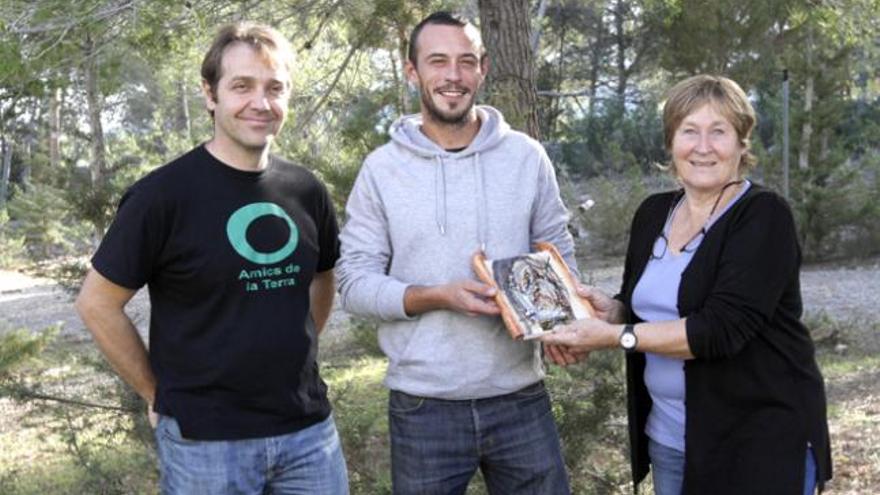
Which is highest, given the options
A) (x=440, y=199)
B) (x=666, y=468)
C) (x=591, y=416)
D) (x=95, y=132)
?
(x=95, y=132)

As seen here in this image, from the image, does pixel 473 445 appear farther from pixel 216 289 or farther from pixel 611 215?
pixel 611 215

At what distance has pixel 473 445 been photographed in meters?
2.94

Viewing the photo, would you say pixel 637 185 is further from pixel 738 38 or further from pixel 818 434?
pixel 818 434

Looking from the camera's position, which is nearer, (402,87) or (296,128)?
(402,87)

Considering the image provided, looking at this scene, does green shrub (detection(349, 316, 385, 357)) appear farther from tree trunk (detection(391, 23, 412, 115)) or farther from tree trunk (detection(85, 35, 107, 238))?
tree trunk (detection(85, 35, 107, 238))

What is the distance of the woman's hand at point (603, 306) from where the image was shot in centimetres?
297

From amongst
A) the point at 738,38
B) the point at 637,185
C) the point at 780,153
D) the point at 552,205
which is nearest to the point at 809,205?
the point at 780,153

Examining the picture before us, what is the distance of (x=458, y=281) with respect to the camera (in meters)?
2.83

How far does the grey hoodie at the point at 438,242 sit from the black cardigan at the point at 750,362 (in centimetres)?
55

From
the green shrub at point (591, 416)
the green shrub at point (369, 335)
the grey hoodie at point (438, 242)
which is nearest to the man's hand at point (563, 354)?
the grey hoodie at point (438, 242)

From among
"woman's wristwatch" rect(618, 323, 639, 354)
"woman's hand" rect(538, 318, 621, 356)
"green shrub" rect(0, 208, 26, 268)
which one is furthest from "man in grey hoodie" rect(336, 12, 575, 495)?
"green shrub" rect(0, 208, 26, 268)

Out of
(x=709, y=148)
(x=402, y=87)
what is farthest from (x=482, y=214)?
(x=402, y=87)

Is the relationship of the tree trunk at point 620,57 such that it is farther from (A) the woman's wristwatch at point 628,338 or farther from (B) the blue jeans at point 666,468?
(A) the woman's wristwatch at point 628,338

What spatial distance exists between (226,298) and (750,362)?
4.74 feet
